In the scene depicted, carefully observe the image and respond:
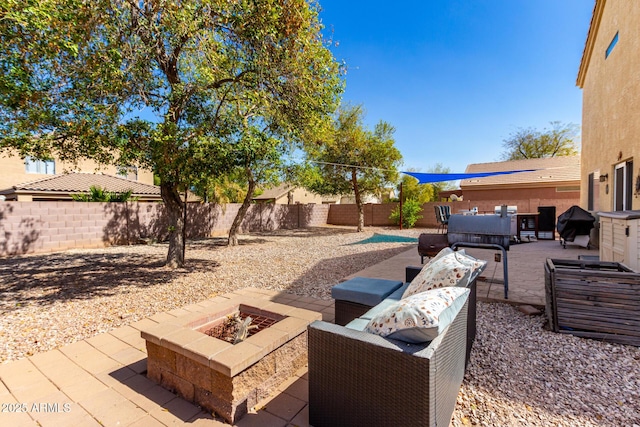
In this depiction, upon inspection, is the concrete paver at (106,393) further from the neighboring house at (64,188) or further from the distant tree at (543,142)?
the distant tree at (543,142)

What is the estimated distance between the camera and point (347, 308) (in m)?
2.46

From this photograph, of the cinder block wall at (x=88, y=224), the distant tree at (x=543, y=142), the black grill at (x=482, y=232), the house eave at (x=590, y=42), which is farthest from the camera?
the distant tree at (x=543, y=142)

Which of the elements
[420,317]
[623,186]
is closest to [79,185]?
[420,317]

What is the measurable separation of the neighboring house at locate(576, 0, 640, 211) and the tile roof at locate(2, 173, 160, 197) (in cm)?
1633

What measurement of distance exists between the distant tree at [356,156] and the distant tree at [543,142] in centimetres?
1743

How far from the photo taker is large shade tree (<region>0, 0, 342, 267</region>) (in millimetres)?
3059

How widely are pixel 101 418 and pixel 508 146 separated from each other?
99.4 feet

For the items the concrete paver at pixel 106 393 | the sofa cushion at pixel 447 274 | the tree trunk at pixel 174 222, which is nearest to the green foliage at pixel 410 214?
the tree trunk at pixel 174 222

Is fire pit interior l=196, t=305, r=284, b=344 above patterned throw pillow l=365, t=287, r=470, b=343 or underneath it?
underneath

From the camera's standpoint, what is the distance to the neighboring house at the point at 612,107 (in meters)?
5.36

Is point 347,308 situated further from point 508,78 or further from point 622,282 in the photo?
point 508,78

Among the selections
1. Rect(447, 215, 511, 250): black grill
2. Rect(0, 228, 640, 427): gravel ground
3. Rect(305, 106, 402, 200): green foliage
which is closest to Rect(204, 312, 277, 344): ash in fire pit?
Rect(0, 228, 640, 427): gravel ground

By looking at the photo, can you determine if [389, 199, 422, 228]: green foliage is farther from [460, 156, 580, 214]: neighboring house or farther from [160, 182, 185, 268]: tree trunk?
[160, 182, 185, 268]: tree trunk

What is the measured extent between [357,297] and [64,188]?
16284 mm
